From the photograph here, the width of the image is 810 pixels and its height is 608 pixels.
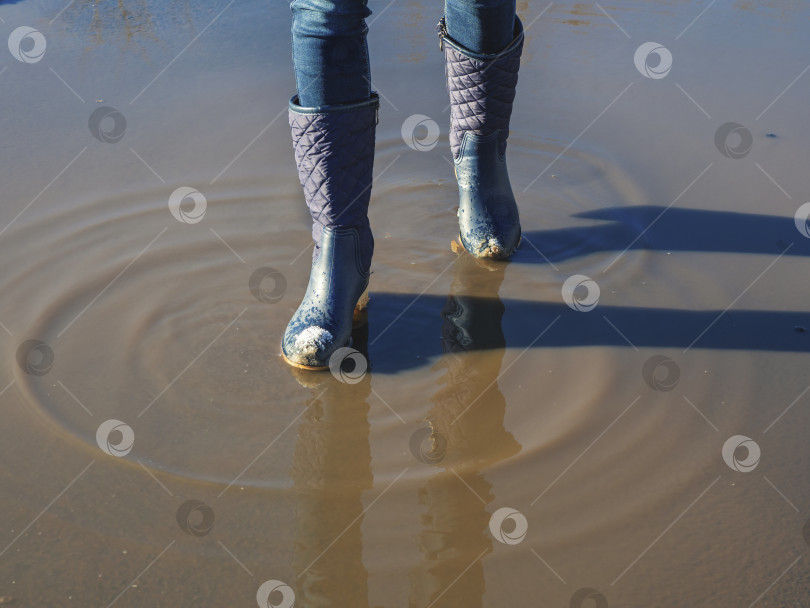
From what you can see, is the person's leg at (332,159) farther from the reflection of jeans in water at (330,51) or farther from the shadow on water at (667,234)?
the shadow on water at (667,234)

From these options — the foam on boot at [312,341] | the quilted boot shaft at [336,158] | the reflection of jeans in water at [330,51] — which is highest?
the reflection of jeans in water at [330,51]

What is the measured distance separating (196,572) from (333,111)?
0.93 metres

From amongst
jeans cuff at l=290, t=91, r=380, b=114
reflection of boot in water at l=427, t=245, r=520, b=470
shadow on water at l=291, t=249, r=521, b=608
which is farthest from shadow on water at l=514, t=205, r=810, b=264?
jeans cuff at l=290, t=91, r=380, b=114

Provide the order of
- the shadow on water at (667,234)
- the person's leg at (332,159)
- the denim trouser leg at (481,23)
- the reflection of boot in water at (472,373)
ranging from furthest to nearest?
the shadow on water at (667,234) < the denim trouser leg at (481,23) < the person's leg at (332,159) < the reflection of boot in water at (472,373)

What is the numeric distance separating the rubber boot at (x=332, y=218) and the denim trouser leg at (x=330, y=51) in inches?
1.1

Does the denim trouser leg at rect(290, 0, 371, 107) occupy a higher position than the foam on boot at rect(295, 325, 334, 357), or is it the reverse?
the denim trouser leg at rect(290, 0, 371, 107)

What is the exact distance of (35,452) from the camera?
Answer: 5.24ft

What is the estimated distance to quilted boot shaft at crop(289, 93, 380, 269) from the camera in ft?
5.90

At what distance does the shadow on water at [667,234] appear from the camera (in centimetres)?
220

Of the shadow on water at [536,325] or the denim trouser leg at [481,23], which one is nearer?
the shadow on water at [536,325]

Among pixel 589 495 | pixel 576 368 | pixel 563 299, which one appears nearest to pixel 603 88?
pixel 563 299

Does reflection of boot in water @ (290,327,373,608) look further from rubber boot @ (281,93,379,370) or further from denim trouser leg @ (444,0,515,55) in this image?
denim trouser leg @ (444,0,515,55)

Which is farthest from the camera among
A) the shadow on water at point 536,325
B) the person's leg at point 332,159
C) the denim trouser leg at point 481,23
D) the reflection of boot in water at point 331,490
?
the denim trouser leg at point 481,23

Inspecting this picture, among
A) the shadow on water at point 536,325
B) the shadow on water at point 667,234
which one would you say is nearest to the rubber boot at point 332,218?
the shadow on water at point 536,325
